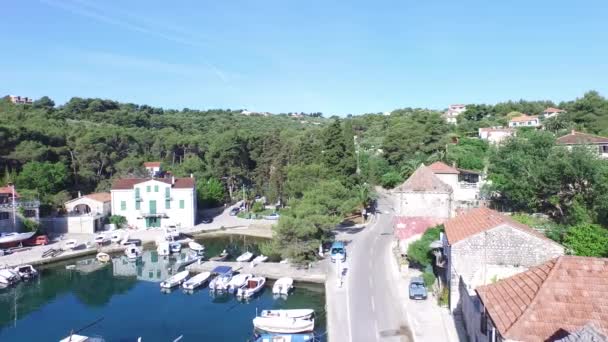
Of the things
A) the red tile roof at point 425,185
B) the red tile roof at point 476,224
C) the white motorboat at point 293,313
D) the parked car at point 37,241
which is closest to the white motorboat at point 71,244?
the parked car at point 37,241

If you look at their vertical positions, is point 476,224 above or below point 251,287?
above

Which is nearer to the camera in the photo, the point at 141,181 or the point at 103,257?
the point at 103,257

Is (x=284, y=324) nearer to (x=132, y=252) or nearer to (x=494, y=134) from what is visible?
(x=132, y=252)

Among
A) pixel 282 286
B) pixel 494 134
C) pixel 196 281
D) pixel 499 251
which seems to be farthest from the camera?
pixel 494 134

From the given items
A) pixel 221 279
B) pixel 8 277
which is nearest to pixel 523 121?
pixel 221 279

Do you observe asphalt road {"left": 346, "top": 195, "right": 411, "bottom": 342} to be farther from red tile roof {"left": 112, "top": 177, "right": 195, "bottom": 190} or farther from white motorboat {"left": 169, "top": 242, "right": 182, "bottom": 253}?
red tile roof {"left": 112, "top": 177, "right": 195, "bottom": 190}

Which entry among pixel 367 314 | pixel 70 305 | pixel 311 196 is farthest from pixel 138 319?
pixel 311 196

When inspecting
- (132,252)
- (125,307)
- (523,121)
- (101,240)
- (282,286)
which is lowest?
(125,307)
